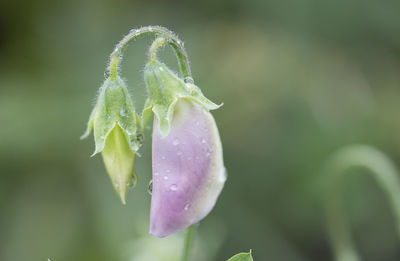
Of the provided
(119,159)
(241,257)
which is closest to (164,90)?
(119,159)

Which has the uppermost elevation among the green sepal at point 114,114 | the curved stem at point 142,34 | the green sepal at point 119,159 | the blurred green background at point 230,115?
the curved stem at point 142,34

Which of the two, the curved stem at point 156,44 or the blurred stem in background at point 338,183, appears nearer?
the curved stem at point 156,44

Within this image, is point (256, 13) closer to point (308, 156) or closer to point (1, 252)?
point (308, 156)

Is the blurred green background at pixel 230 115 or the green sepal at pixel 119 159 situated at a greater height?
the green sepal at pixel 119 159

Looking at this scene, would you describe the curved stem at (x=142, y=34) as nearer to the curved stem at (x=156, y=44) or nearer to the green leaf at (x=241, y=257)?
the curved stem at (x=156, y=44)

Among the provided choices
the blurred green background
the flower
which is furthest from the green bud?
the blurred green background

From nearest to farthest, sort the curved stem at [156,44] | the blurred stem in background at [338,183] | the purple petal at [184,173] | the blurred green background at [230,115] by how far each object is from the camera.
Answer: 1. the purple petal at [184,173]
2. the curved stem at [156,44]
3. the blurred stem in background at [338,183]
4. the blurred green background at [230,115]

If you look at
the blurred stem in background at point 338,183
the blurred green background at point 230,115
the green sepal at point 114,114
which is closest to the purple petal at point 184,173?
the green sepal at point 114,114

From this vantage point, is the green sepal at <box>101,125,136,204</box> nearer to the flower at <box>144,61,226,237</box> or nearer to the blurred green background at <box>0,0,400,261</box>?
the flower at <box>144,61,226,237</box>
